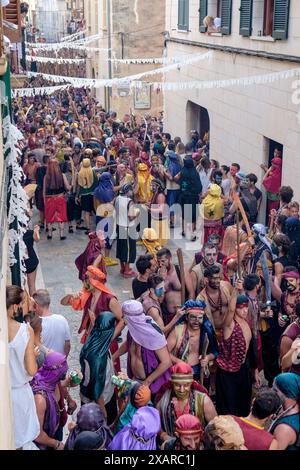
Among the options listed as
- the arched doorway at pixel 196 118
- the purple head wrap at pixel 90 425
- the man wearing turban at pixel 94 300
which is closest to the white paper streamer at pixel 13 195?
the man wearing turban at pixel 94 300

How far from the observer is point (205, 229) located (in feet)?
38.7

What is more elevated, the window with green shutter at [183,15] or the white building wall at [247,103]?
the window with green shutter at [183,15]

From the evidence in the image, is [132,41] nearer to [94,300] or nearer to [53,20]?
[94,300]

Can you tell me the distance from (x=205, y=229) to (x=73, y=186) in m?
3.37

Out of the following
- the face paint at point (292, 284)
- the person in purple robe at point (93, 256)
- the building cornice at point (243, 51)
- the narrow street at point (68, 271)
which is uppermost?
the building cornice at point (243, 51)

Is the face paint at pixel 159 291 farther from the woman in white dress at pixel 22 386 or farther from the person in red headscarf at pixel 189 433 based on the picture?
the person in red headscarf at pixel 189 433

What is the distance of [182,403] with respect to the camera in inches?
203

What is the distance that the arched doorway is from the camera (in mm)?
20719

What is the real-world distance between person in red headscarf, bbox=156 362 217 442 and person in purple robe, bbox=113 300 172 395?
0.59 metres

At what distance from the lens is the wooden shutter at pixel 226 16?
1543 cm

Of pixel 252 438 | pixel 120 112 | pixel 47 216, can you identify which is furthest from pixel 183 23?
pixel 252 438

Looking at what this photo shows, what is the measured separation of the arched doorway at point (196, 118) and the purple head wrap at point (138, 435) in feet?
55.3

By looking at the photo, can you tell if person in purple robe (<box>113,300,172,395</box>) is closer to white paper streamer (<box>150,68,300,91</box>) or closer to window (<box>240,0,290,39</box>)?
white paper streamer (<box>150,68,300,91</box>)
